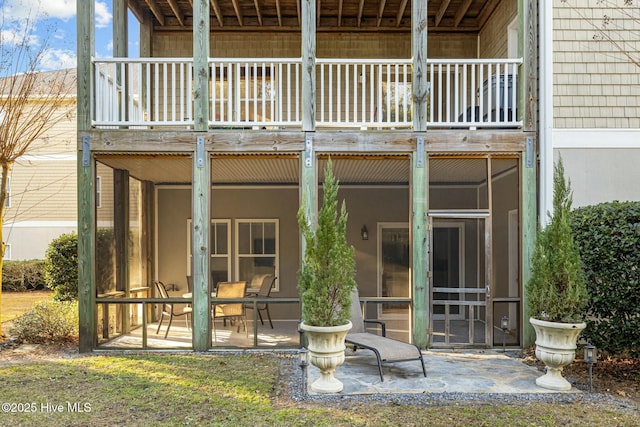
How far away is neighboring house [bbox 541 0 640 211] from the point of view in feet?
21.6

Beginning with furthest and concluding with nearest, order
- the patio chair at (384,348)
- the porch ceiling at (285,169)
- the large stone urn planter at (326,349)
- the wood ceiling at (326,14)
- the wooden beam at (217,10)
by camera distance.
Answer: the wood ceiling at (326,14)
the wooden beam at (217,10)
the porch ceiling at (285,169)
the patio chair at (384,348)
the large stone urn planter at (326,349)

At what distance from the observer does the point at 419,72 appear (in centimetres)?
661

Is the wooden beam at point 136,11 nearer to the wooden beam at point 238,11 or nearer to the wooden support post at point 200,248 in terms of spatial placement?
the wooden beam at point 238,11

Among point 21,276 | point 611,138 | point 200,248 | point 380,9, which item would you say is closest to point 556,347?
point 611,138

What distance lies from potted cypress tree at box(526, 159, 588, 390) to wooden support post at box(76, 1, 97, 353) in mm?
5335

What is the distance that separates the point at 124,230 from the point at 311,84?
12.0 feet

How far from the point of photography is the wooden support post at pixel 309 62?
6.52 metres

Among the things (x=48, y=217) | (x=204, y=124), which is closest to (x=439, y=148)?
(x=204, y=124)

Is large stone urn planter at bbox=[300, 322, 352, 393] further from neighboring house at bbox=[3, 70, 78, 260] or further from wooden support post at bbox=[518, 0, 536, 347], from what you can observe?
neighboring house at bbox=[3, 70, 78, 260]

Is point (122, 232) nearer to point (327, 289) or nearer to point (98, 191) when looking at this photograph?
point (98, 191)

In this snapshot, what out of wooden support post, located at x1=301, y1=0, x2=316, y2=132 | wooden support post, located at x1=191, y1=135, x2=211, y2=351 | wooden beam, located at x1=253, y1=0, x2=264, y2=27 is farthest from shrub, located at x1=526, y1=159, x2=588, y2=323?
wooden beam, located at x1=253, y1=0, x2=264, y2=27

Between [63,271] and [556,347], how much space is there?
7040 mm

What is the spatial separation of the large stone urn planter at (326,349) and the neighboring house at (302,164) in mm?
1859

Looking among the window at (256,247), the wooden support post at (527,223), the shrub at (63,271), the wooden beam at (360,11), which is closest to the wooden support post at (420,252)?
the wooden support post at (527,223)
